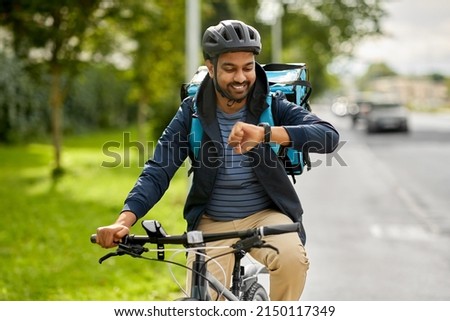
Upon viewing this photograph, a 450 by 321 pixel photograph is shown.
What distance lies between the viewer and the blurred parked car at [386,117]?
3253cm

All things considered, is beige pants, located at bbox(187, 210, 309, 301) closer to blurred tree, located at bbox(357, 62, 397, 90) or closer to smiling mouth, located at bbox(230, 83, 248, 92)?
smiling mouth, located at bbox(230, 83, 248, 92)

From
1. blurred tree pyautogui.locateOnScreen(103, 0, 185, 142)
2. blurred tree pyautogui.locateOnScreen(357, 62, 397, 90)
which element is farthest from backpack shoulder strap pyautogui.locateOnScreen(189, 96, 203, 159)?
blurred tree pyautogui.locateOnScreen(357, 62, 397, 90)

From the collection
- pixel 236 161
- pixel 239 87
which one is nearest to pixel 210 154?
pixel 236 161

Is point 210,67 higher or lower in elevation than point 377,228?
higher

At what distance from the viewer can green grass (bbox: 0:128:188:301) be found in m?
7.08

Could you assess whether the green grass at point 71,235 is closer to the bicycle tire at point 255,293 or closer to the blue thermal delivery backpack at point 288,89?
the bicycle tire at point 255,293

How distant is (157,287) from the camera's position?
7.05m

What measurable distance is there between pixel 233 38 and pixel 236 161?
464 millimetres

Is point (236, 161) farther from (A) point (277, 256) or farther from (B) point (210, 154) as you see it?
(A) point (277, 256)

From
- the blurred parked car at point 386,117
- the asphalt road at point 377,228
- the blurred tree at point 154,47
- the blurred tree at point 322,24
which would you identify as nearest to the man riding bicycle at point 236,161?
the asphalt road at point 377,228

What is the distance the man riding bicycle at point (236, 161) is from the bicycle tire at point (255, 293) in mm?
131

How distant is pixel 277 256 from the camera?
320 centimetres

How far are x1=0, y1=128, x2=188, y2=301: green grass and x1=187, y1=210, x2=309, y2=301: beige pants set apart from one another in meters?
3.30
